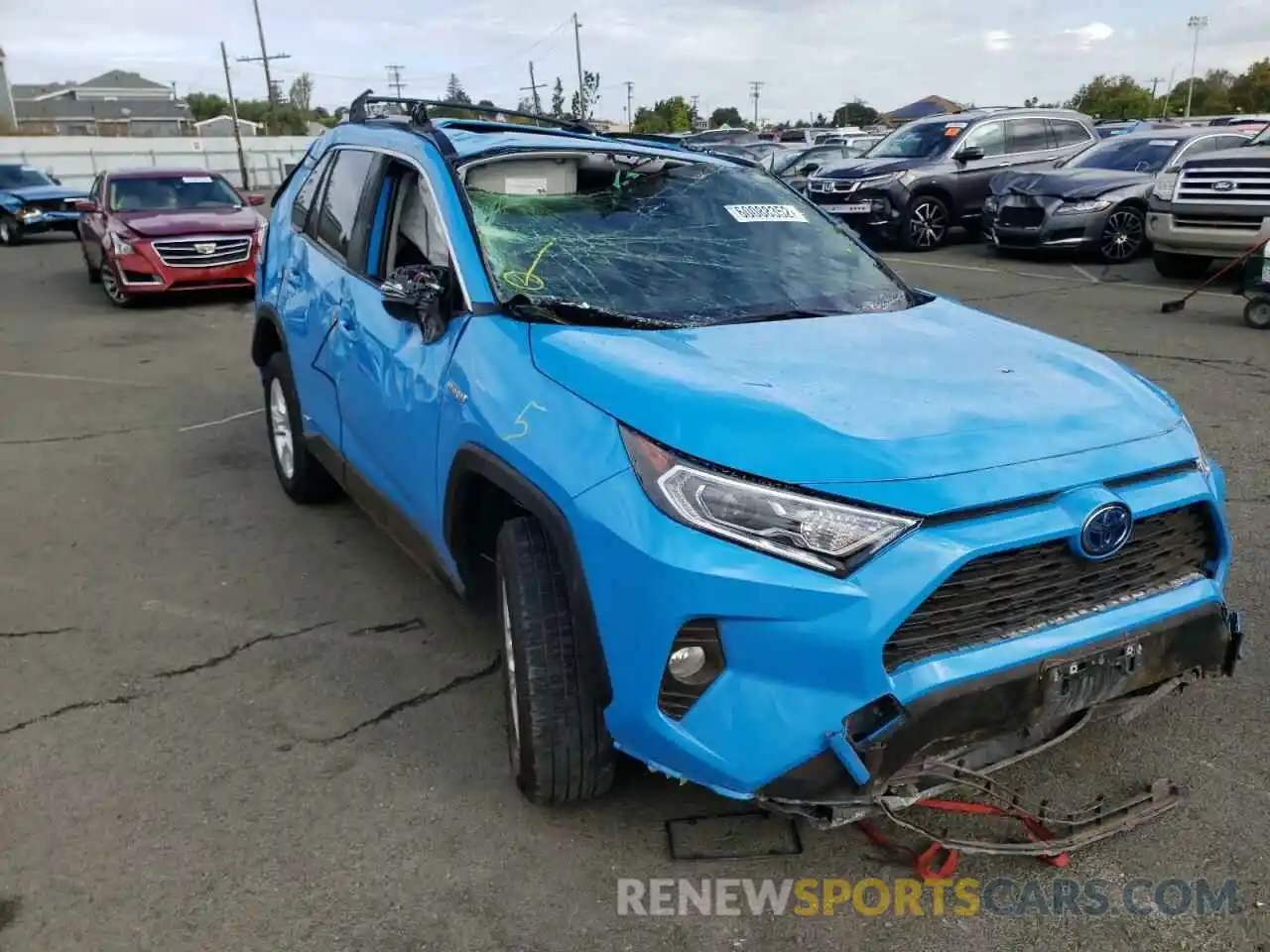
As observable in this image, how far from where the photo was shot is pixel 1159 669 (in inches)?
107

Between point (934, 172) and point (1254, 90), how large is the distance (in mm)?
71479

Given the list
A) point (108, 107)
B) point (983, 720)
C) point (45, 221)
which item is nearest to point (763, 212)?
point (983, 720)

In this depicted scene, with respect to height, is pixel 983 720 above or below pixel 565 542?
below

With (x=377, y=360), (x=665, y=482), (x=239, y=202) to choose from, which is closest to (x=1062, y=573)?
(x=665, y=482)

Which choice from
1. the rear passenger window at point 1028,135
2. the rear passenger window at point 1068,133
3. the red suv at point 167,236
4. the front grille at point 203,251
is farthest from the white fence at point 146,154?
the rear passenger window at point 1068,133

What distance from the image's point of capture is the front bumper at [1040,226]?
45.1ft

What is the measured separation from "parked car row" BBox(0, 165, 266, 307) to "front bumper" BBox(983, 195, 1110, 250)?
9606 mm

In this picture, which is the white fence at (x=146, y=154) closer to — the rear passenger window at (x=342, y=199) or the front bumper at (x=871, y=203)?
the front bumper at (x=871, y=203)

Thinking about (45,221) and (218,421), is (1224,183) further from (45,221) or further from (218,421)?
(45,221)

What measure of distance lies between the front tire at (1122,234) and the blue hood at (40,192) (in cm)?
1851

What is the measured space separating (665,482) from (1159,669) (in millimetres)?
1374

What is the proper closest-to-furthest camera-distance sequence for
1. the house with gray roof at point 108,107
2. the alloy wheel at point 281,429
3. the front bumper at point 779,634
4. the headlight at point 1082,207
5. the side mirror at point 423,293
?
1. the front bumper at point 779,634
2. the side mirror at point 423,293
3. the alloy wheel at point 281,429
4. the headlight at point 1082,207
5. the house with gray roof at point 108,107

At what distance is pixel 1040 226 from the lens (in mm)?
14023

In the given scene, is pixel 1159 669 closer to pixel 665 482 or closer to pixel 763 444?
pixel 763 444
